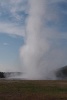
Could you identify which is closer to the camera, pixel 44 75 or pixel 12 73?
pixel 44 75

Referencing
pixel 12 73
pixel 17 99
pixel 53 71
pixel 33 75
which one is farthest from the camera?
pixel 12 73

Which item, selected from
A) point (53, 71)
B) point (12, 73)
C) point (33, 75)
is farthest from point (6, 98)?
point (12, 73)

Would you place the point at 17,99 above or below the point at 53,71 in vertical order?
below

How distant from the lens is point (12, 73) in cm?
17125

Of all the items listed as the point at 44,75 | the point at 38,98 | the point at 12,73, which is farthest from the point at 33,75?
the point at 38,98

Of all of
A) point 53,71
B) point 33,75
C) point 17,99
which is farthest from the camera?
point 53,71

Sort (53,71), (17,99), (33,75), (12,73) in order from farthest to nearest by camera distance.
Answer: (12,73) → (53,71) → (33,75) → (17,99)

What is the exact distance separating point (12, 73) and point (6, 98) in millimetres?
138109

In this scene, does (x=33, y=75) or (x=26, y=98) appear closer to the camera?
(x=26, y=98)

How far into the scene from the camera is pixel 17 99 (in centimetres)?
3281

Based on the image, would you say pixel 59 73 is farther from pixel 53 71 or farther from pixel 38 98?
pixel 38 98

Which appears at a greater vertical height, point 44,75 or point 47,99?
point 44,75

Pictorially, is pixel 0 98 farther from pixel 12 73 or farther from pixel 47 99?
pixel 12 73

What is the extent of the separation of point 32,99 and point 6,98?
10.4 feet
